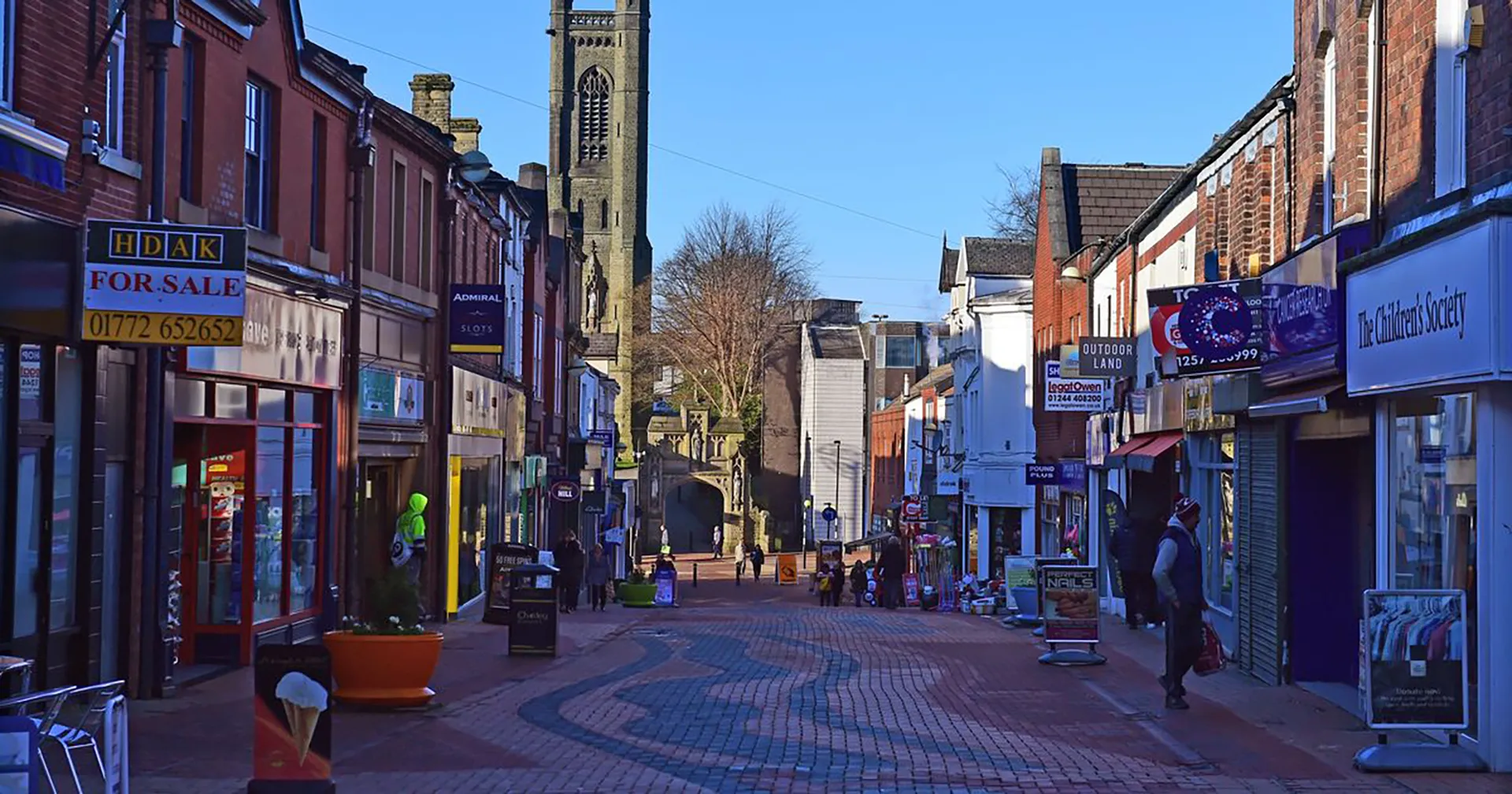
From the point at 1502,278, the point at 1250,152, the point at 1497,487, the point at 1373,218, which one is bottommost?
the point at 1497,487

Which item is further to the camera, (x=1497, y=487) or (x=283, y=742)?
(x=1497, y=487)

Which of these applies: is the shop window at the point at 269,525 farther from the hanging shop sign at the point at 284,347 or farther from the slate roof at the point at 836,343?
the slate roof at the point at 836,343

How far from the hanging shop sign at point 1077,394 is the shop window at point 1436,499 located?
52.7 feet

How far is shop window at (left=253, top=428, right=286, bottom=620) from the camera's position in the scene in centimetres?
1836

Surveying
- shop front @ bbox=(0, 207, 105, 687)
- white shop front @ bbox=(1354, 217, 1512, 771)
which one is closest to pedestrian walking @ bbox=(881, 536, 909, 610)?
white shop front @ bbox=(1354, 217, 1512, 771)

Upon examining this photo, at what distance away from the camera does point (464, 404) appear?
2803 cm

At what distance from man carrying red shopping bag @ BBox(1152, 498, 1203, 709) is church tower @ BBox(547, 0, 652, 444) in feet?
322

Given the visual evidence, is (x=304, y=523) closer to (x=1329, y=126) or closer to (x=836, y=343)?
(x=1329, y=126)

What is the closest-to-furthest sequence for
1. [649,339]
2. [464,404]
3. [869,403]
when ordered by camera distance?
1. [464,404]
2. [869,403]
3. [649,339]

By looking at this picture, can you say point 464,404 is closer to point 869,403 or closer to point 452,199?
point 452,199

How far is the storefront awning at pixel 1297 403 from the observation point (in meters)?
15.2

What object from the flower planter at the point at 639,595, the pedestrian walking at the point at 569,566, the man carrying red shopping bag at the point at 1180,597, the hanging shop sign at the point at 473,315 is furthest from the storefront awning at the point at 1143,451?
the flower planter at the point at 639,595

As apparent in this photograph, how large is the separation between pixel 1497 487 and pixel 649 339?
88818 mm

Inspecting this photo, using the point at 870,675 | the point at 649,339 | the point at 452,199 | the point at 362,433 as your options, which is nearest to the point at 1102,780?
the point at 870,675
